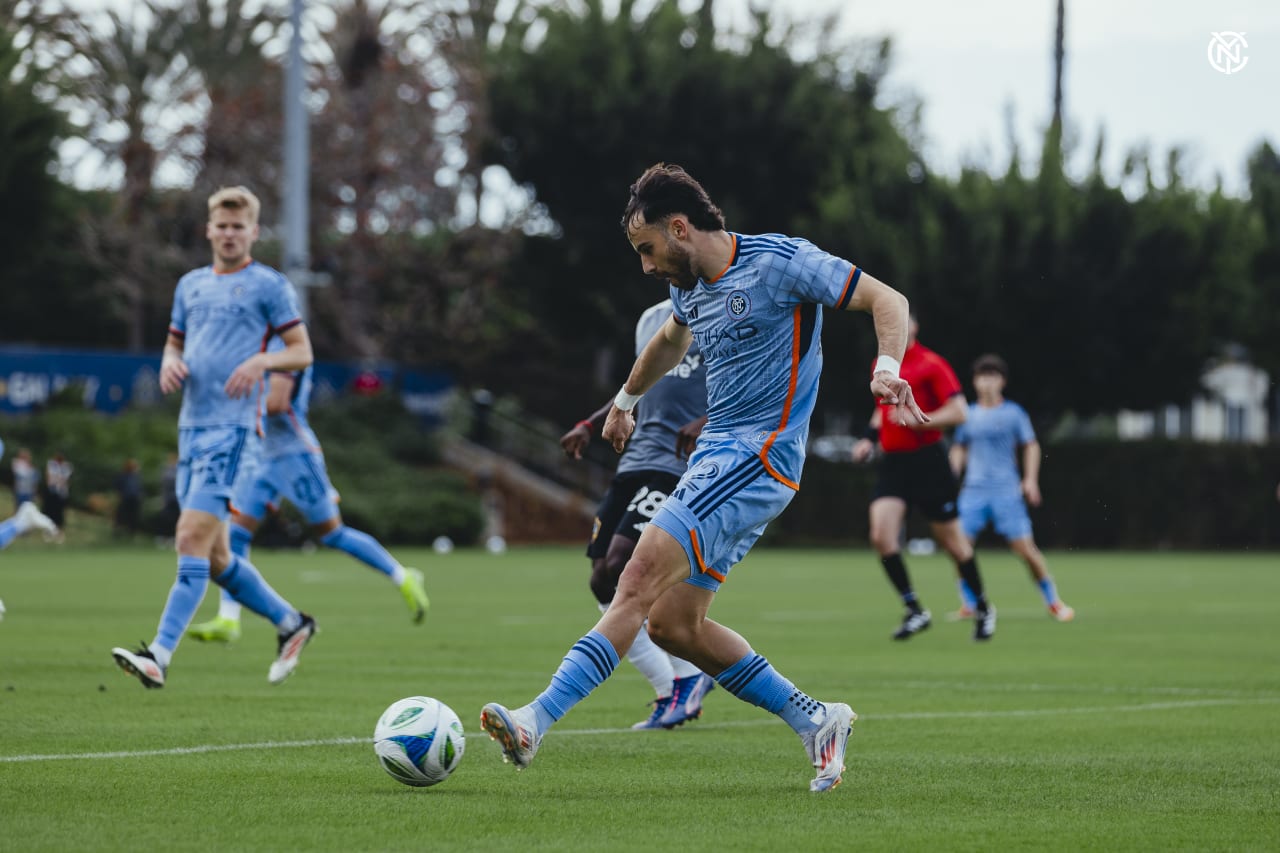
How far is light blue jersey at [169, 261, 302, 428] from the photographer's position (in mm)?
10398

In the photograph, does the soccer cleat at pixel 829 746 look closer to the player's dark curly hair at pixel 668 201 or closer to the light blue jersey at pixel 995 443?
the player's dark curly hair at pixel 668 201

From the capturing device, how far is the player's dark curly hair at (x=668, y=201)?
6746 millimetres

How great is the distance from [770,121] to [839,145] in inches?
61.3

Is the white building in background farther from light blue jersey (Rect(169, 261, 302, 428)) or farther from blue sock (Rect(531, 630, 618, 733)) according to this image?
blue sock (Rect(531, 630, 618, 733))

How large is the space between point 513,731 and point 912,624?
9083 mm

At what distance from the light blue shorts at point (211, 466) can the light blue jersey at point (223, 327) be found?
55 millimetres

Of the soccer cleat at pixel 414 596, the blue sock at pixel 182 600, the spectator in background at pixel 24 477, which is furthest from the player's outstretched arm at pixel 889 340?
the spectator in background at pixel 24 477

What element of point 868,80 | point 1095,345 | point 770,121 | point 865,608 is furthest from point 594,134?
point 865,608

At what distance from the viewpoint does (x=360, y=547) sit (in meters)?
13.8

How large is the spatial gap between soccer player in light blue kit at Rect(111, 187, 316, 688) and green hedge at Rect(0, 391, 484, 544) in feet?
79.9

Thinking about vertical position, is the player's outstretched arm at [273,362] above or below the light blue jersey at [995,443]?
above

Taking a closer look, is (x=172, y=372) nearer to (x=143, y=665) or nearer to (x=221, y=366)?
(x=221, y=366)

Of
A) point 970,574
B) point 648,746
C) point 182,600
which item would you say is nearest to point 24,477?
point 970,574

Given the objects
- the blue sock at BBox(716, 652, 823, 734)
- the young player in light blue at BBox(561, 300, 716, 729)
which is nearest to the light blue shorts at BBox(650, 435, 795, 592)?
the blue sock at BBox(716, 652, 823, 734)
